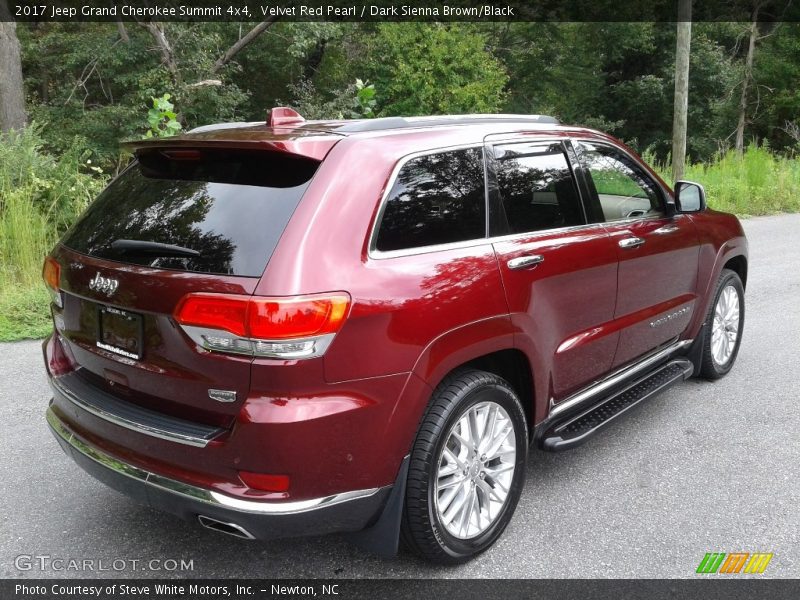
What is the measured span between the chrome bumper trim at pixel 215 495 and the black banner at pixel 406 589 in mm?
539

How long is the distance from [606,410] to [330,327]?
1.99 m

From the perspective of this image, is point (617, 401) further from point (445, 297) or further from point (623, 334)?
point (445, 297)

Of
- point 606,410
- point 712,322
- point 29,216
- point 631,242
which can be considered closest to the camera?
point 606,410

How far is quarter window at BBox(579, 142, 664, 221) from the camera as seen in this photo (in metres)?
3.94

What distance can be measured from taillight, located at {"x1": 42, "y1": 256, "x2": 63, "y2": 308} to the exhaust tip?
3.97ft

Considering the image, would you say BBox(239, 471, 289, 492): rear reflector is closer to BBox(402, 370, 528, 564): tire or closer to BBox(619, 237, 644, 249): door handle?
BBox(402, 370, 528, 564): tire

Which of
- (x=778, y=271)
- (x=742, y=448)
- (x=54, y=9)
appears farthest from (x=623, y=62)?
(x=742, y=448)

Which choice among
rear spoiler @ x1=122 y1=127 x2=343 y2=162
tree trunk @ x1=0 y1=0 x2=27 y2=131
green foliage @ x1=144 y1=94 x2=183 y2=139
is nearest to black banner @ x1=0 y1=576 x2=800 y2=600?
rear spoiler @ x1=122 y1=127 x2=343 y2=162

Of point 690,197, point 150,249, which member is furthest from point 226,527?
point 690,197

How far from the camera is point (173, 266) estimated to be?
101 inches

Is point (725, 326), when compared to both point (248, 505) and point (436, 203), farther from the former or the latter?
point (248, 505)

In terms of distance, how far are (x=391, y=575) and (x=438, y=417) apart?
2.43 feet

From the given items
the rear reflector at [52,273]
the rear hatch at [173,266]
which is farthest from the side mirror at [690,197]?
the rear reflector at [52,273]

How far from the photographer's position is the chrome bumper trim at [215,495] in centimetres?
242
